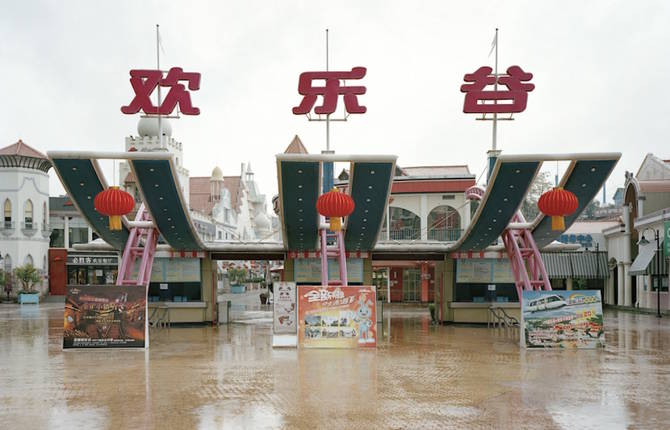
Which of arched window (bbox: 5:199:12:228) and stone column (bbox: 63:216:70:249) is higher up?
arched window (bbox: 5:199:12:228)

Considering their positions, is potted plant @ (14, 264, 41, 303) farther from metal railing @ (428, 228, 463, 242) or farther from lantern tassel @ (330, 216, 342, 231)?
lantern tassel @ (330, 216, 342, 231)

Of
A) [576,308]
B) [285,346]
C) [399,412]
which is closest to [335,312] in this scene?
[285,346]

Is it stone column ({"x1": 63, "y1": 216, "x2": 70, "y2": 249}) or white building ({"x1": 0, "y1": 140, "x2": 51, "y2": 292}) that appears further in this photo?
stone column ({"x1": 63, "y1": 216, "x2": 70, "y2": 249})

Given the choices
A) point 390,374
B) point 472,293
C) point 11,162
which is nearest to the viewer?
point 390,374

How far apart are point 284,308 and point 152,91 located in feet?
23.1

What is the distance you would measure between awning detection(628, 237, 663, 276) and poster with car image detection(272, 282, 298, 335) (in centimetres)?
2212

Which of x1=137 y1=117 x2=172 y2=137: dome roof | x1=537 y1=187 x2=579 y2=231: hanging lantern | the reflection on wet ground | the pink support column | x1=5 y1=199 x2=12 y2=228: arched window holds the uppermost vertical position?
x1=137 y1=117 x2=172 y2=137: dome roof

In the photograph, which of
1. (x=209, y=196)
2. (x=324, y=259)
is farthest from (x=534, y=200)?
(x=324, y=259)

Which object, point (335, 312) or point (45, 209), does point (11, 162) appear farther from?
point (335, 312)

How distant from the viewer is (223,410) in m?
10.1

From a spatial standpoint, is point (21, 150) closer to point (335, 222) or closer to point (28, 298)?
point (28, 298)

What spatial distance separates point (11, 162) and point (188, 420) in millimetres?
46167

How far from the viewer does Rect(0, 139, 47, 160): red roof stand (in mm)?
49969

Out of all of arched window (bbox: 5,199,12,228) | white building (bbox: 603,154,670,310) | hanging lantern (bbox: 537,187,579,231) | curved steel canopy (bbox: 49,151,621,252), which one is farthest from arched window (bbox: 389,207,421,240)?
arched window (bbox: 5,199,12,228)
